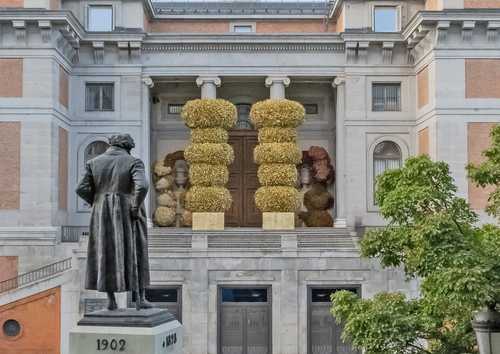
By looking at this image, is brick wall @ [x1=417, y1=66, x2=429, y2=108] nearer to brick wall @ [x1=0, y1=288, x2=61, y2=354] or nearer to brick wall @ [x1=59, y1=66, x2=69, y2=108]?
brick wall @ [x1=59, y1=66, x2=69, y2=108]

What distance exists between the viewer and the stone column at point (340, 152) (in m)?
33.2

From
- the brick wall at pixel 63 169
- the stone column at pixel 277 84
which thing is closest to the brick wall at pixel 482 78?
the stone column at pixel 277 84

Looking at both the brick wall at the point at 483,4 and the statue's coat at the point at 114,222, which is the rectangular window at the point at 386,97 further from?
the statue's coat at the point at 114,222

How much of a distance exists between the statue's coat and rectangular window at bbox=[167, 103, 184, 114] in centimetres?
2678

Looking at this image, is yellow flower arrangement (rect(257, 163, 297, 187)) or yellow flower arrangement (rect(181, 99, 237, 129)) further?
yellow flower arrangement (rect(181, 99, 237, 129))

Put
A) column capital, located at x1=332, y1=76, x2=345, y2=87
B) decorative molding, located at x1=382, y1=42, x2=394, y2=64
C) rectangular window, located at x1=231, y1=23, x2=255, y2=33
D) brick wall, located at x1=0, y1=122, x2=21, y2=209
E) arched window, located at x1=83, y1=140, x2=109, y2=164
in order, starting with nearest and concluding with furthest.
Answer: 1. brick wall, located at x1=0, y1=122, x2=21, y2=209
2. decorative molding, located at x1=382, y1=42, x2=394, y2=64
3. arched window, located at x1=83, y1=140, x2=109, y2=164
4. column capital, located at x1=332, y1=76, x2=345, y2=87
5. rectangular window, located at x1=231, y1=23, x2=255, y2=33

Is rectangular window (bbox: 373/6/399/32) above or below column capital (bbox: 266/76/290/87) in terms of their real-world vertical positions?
above

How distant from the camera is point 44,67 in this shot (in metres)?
29.8

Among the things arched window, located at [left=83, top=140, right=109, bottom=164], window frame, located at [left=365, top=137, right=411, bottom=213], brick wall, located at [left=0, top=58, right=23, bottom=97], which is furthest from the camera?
window frame, located at [left=365, top=137, right=411, bottom=213]

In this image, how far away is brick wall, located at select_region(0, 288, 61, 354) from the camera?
2575cm

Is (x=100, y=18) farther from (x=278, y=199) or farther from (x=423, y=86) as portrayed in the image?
(x=423, y=86)

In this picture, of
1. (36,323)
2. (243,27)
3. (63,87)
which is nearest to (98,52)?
(63,87)

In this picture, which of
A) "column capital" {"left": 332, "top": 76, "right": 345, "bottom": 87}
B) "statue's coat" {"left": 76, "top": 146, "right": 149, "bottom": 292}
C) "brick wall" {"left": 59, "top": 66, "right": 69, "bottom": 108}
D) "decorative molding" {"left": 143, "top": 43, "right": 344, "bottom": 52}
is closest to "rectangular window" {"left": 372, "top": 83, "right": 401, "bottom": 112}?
"column capital" {"left": 332, "top": 76, "right": 345, "bottom": 87}

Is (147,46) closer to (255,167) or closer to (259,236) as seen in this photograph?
(255,167)
